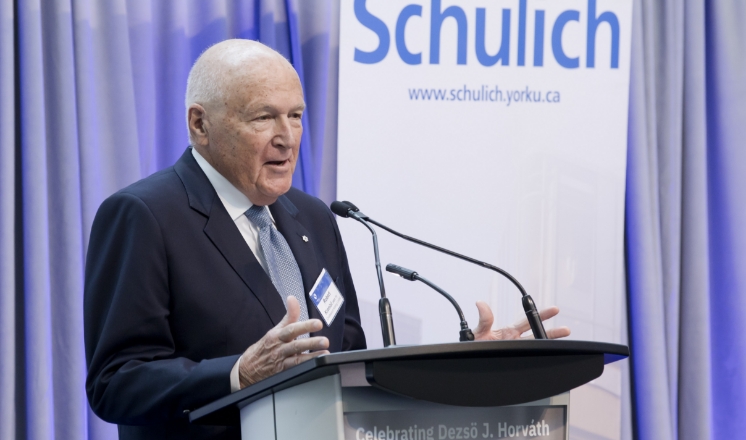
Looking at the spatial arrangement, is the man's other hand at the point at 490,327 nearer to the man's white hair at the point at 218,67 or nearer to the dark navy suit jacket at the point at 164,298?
the dark navy suit jacket at the point at 164,298

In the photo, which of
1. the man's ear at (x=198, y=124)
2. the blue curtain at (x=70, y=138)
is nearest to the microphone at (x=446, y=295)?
the man's ear at (x=198, y=124)

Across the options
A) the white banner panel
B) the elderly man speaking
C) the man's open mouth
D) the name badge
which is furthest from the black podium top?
the white banner panel

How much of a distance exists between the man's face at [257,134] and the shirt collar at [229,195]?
13 mm

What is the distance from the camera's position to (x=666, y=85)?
355cm

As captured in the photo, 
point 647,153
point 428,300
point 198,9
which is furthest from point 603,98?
point 198,9

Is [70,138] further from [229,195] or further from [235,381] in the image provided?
[235,381]

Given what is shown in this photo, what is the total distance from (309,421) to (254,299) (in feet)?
1.86

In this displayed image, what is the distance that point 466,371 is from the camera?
45.1 inches

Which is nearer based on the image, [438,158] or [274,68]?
[274,68]

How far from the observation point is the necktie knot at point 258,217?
1.85 metres

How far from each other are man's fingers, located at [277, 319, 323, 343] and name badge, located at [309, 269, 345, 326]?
41 centimetres

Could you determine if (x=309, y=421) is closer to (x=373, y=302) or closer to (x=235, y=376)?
(x=235, y=376)

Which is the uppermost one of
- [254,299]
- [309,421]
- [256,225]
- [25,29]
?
[25,29]

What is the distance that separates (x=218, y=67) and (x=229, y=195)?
0.30 meters
